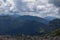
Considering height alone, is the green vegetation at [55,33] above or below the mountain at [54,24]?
below

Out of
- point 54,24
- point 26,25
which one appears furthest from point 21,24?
point 54,24

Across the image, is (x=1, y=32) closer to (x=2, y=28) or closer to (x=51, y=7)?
(x=2, y=28)

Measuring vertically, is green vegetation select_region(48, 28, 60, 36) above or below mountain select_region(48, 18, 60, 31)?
below

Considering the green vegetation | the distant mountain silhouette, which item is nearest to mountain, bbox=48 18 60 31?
the distant mountain silhouette

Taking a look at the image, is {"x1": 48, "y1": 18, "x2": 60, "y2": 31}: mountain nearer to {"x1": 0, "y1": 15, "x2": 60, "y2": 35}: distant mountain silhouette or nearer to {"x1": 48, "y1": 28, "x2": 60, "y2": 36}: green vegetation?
{"x1": 0, "y1": 15, "x2": 60, "y2": 35}: distant mountain silhouette

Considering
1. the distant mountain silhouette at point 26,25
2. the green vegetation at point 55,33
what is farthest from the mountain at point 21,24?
the green vegetation at point 55,33

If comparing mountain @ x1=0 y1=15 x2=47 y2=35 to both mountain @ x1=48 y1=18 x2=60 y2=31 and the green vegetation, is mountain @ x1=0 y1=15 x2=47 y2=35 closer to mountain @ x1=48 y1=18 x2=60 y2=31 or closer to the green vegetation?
mountain @ x1=48 y1=18 x2=60 y2=31

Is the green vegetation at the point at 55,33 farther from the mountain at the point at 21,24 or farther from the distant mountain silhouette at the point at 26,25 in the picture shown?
the mountain at the point at 21,24

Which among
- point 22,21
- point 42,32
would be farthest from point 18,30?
point 42,32
